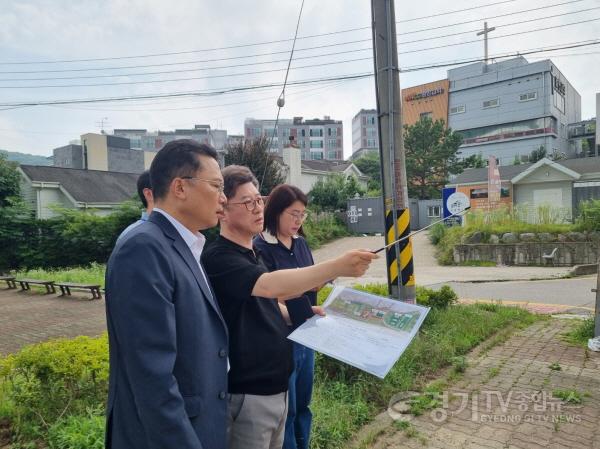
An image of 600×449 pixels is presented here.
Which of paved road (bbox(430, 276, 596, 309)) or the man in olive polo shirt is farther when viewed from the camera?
paved road (bbox(430, 276, 596, 309))

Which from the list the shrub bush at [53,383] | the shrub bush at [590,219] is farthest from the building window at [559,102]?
the shrub bush at [53,383]

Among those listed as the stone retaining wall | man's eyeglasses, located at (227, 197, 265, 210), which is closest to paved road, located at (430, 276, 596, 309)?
the stone retaining wall

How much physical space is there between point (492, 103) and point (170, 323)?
48.2 metres

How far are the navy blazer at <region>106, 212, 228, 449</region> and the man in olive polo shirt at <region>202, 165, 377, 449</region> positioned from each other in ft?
0.63

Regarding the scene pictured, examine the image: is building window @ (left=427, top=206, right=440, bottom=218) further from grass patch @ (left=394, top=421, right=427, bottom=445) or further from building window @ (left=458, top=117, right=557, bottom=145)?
grass patch @ (left=394, top=421, right=427, bottom=445)

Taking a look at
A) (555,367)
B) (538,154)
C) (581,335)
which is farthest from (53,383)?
(538,154)

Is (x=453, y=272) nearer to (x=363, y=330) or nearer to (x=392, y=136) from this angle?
(x=392, y=136)

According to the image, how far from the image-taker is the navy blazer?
4.22 feet

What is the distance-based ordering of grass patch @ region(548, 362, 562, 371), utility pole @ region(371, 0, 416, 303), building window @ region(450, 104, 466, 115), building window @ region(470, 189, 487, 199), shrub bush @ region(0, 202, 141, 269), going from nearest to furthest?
1. grass patch @ region(548, 362, 562, 371)
2. utility pole @ region(371, 0, 416, 303)
3. shrub bush @ region(0, 202, 141, 269)
4. building window @ region(470, 189, 487, 199)
5. building window @ region(450, 104, 466, 115)

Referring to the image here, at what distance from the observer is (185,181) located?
1.58 metres

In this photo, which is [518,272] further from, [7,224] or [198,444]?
[7,224]

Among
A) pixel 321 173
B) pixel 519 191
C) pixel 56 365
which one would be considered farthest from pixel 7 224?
pixel 519 191

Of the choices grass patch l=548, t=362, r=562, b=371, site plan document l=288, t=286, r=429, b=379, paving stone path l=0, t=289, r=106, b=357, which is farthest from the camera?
paving stone path l=0, t=289, r=106, b=357

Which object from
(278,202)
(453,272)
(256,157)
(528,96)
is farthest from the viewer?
(528,96)
